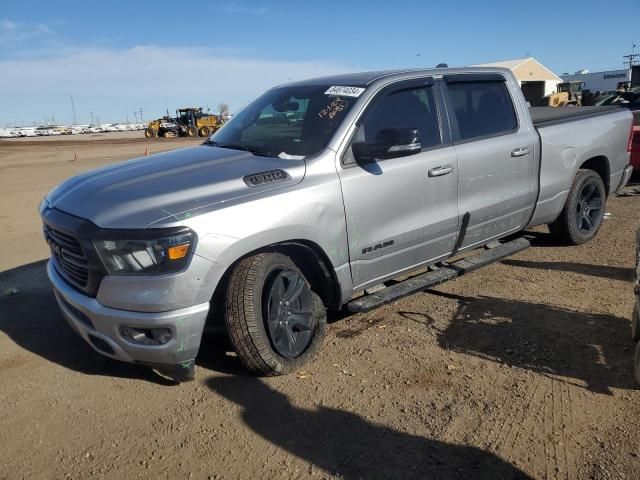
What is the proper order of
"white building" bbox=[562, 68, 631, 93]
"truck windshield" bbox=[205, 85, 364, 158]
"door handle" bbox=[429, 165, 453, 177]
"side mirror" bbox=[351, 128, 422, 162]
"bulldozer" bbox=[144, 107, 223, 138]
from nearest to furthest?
"side mirror" bbox=[351, 128, 422, 162] → "truck windshield" bbox=[205, 85, 364, 158] → "door handle" bbox=[429, 165, 453, 177] → "bulldozer" bbox=[144, 107, 223, 138] → "white building" bbox=[562, 68, 631, 93]

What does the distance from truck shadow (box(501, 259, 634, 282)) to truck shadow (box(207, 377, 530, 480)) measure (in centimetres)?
301

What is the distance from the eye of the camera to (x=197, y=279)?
2.96 metres

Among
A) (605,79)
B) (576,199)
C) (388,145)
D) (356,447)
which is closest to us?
(356,447)

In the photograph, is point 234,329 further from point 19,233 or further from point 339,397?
point 19,233

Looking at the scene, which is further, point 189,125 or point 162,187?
point 189,125

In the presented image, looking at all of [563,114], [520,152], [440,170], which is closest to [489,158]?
[520,152]

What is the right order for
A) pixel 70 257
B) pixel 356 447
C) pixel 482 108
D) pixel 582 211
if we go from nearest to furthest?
1. pixel 356 447
2. pixel 70 257
3. pixel 482 108
4. pixel 582 211

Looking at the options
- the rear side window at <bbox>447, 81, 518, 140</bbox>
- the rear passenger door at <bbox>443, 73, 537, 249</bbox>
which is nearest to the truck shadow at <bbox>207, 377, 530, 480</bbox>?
the rear passenger door at <bbox>443, 73, 537, 249</bbox>

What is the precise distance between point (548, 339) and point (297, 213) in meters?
1.99

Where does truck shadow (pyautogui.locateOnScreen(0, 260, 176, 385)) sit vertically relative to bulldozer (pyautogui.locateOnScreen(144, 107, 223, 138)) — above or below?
below

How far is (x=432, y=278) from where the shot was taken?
425cm

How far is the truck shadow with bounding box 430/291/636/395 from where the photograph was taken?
133 inches

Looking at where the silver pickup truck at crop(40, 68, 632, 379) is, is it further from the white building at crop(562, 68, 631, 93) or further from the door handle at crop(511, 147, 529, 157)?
the white building at crop(562, 68, 631, 93)

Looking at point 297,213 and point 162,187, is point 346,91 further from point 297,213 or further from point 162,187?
point 162,187
